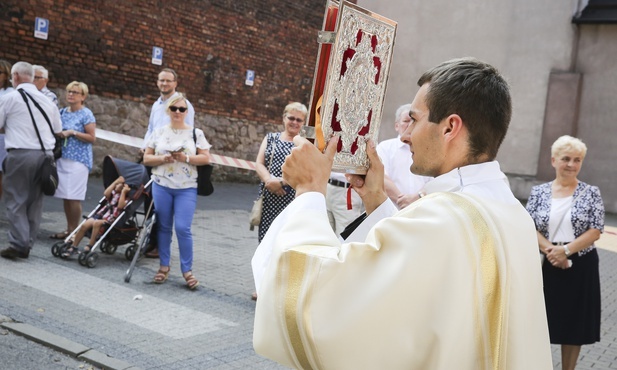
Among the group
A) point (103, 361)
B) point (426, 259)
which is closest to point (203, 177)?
point (103, 361)

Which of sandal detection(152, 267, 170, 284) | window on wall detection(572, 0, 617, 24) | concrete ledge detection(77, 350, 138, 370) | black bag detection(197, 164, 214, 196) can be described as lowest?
concrete ledge detection(77, 350, 138, 370)

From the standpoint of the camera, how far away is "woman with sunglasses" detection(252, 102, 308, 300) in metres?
7.36

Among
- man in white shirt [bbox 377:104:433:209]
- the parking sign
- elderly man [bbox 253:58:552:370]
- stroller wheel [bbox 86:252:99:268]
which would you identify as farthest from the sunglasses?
the parking sign

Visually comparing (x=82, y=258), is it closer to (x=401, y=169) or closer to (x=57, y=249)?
(x=57, y=249)

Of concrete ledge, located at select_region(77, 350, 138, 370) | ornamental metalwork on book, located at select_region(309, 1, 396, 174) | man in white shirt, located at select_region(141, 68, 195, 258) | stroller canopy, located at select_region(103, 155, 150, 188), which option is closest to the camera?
ornamental metalwork on book, located at select_region(309, 1, 396, 174)

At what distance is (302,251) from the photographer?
208cm

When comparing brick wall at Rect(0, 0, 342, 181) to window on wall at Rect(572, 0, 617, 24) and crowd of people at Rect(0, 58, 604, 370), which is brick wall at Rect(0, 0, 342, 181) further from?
crowd of people at Rect(0, 58, 604, 370)

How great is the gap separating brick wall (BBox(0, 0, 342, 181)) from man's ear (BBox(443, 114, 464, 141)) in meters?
13.2

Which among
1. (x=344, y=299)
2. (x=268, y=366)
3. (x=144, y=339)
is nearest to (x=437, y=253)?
(x=344, y=299)

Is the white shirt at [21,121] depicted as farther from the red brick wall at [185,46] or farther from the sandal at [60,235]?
the red brick wall at [185,46]

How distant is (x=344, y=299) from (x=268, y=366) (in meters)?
3.79

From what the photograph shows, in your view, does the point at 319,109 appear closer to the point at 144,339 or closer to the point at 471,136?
the point at 471,136

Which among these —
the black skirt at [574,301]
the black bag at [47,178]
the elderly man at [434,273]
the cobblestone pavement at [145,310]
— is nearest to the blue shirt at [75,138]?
the cobblestone pavement at [145,310]

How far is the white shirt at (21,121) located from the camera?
26.6 feet
